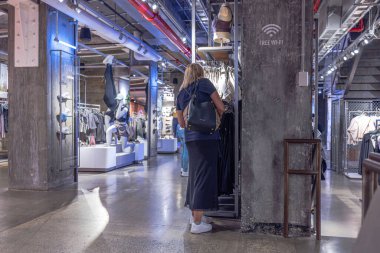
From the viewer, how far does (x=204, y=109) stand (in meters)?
3.56

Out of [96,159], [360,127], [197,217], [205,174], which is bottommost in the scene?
[197,217]

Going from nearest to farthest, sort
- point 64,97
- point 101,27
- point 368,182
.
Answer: point 368,182, point 64,97, point 101,27

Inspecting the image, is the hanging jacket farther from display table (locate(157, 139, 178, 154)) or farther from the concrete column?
display table (locate(157, 139, 178, 154))

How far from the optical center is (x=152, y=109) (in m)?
12.2

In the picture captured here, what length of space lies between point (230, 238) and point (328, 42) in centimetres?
521

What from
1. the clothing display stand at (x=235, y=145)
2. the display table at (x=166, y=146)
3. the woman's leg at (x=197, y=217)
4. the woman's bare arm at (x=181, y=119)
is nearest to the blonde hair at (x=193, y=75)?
the woman's bare arm at (x=181, y=119)

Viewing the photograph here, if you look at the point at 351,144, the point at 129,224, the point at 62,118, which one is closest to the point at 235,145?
the point at 129,224

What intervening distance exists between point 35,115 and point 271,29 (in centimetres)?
400

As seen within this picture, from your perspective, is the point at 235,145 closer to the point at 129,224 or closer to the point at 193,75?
the point at 193,75

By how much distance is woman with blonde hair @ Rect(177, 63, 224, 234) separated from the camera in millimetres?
3586

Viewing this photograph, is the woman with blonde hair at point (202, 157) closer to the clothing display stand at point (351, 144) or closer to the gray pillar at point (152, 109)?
the clothing display stand at point (351, 144)

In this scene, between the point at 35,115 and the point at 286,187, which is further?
the point at 35,115

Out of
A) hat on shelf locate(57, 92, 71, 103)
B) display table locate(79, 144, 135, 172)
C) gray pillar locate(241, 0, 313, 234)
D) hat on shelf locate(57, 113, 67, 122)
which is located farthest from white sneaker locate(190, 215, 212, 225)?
display table locate(79, 144, 135, 172)

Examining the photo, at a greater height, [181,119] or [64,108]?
[64,108]
